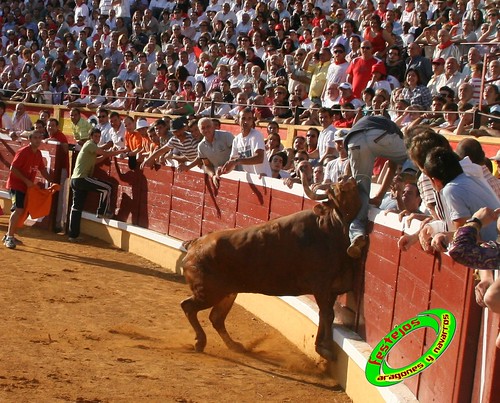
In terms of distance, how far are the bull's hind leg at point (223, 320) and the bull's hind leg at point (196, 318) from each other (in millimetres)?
135

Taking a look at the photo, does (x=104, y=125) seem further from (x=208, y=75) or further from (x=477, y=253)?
(x=477, y=253)

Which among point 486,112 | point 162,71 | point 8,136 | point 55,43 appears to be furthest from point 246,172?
point 55,43

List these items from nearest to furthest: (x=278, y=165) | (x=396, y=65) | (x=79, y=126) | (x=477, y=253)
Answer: (x=477, y=253)
(x=278, y=165)
(x=396, y=65)
(x=79, y=126)

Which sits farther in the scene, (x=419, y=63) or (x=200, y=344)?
(x=419, y=63)

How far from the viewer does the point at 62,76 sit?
19.8 m

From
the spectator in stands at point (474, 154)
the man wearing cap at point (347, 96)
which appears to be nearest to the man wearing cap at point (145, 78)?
the man wearing cap at point (347, 96)

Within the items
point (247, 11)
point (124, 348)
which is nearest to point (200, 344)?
point (124, 348)

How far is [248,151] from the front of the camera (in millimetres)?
9078

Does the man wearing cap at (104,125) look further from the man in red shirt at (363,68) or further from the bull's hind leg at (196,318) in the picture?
the bull's hind leg at (196,318)

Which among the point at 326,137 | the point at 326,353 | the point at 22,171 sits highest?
the point at 326,137

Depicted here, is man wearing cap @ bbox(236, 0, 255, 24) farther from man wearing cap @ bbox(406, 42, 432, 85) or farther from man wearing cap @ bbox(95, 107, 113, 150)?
man wearing cap @ bbox(406, 42, 432, 85)

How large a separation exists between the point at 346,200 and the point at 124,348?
204 cm

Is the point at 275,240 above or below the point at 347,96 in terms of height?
below

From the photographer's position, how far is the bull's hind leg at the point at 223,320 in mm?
7145
